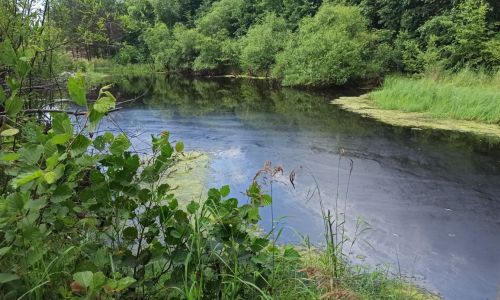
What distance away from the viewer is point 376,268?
397 centimetres

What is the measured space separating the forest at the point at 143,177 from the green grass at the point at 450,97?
0.12 feet

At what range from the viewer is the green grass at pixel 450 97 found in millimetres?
10258

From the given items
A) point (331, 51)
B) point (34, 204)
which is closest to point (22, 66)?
point (34, 204)

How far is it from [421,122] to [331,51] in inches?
294

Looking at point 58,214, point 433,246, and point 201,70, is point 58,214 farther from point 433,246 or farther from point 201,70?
point 201,70

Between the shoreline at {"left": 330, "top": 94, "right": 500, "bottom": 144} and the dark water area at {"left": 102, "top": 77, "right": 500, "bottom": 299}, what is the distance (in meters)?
0.44

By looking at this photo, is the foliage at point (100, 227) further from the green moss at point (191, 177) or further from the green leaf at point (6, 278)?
the green moss at point (191, 177)

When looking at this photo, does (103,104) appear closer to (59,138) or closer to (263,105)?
(59,138)

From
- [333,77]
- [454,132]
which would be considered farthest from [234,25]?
[454,132]

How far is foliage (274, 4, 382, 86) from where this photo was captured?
17.2 meters

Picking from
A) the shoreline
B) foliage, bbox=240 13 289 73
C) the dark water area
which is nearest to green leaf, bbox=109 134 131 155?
the dark water area

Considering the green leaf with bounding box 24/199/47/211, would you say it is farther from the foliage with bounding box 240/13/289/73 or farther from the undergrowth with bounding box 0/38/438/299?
the foliage with bounding box 240/13/289/73

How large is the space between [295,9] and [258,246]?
27.4 m

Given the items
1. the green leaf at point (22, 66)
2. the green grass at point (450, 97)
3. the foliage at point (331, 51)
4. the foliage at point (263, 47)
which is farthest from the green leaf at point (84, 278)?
the foliage at point (263, 47)
